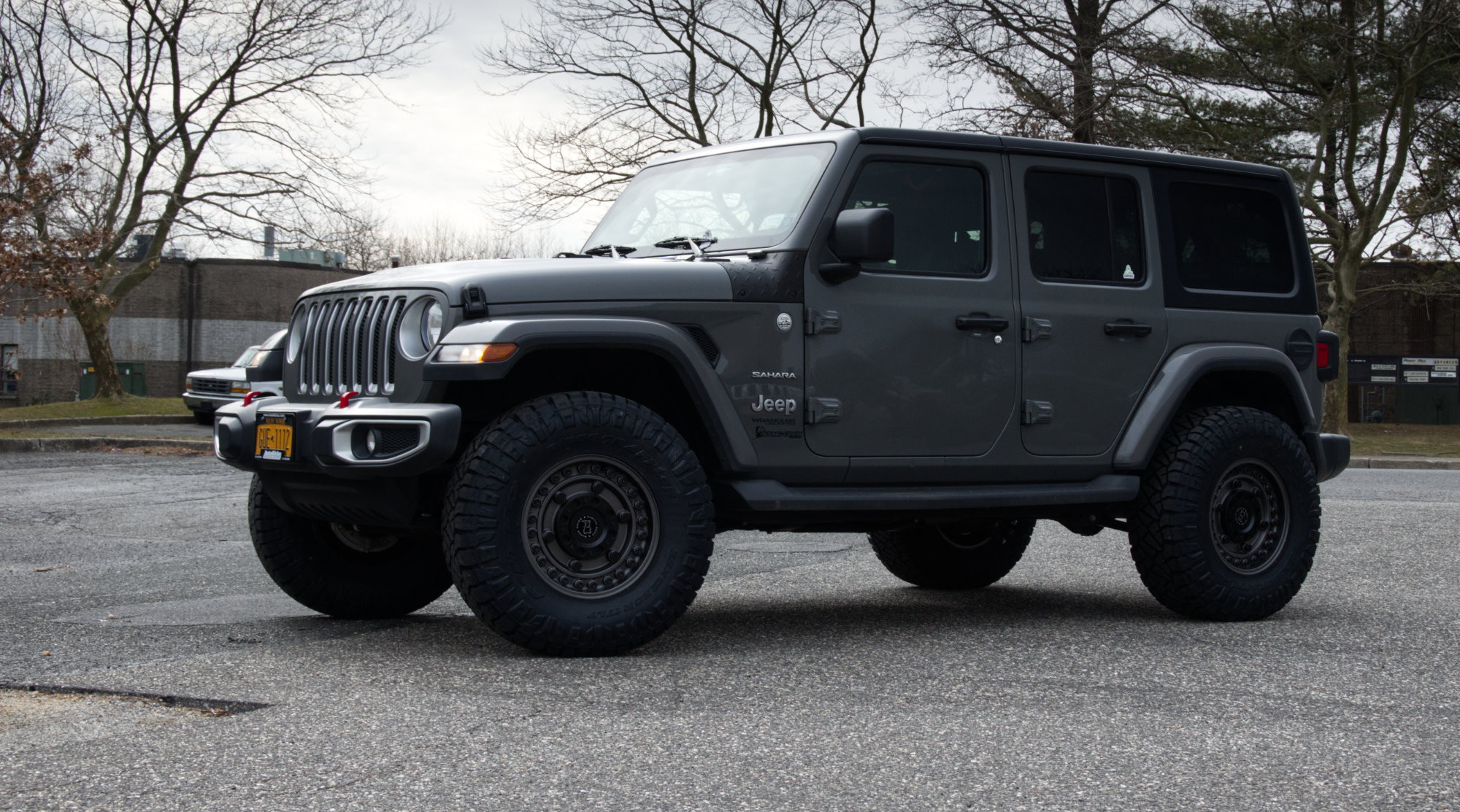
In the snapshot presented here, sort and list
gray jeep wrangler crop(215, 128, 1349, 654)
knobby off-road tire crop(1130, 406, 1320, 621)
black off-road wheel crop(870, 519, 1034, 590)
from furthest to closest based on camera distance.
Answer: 1. black off-road wheel crop(870, 519, 1034, 590)
2. knobby off-road tire crop(1130, 406, 1320, 621)
3. gray jeep wrangler crop(215, 128, 1349, 654)

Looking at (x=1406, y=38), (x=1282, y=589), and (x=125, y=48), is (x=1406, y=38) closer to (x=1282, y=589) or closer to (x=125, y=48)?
(x=1282, y=589)

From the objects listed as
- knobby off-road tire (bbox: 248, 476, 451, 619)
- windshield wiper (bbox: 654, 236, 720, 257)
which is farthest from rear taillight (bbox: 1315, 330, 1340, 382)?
knobby off-road tire (bbox: 248, 476, 451, 619)

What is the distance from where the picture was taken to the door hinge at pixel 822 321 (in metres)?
5.55

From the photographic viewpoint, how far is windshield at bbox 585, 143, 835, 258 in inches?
228

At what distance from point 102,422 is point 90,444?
6.47 m

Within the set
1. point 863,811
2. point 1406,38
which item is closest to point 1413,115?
point 1406,38

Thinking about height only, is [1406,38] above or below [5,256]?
above

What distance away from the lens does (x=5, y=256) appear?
2295cm

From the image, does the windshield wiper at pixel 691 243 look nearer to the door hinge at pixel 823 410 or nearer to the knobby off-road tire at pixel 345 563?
the door hinge at pixel 823 410

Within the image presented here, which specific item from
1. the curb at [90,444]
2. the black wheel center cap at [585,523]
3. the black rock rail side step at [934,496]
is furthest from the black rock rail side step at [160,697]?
the curb at [90,444]

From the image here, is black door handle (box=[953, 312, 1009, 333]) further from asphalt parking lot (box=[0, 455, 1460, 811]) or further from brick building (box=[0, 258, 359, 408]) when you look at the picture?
brick building (box=[0, 258, 359, 408])

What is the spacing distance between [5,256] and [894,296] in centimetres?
2109

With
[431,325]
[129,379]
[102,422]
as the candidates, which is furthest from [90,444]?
[129,379]

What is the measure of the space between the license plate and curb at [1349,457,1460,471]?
64.4 feet
